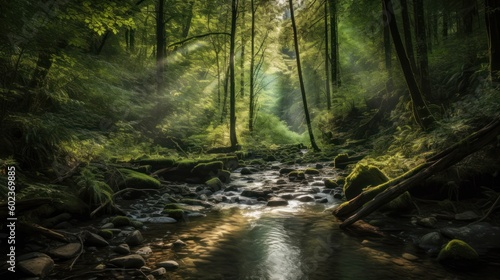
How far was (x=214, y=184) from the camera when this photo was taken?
1018 cm

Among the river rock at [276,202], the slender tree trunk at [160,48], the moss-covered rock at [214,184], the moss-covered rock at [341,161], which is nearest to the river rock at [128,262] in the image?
the river rock at [276,202]

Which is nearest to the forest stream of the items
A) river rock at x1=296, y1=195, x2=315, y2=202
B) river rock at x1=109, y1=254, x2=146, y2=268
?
river rock at x1=109, y1=254, x2=146, y2=268

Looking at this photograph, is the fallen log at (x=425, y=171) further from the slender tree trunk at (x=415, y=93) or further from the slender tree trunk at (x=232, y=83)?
the slender tree trunk at (x=232, y=83)

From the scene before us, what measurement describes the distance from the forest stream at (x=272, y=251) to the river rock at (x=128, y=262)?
11 centimetres

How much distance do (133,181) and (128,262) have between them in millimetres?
4688

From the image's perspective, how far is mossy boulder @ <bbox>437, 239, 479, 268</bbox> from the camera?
4.27 metres

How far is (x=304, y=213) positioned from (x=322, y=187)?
279 cm

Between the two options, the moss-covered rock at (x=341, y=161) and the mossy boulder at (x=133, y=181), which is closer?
the mossy boulder at (x=133, y=181)

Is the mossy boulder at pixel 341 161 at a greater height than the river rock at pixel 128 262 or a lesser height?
greater

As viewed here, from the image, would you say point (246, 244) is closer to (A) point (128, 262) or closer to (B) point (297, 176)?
(A) point (128, 262)

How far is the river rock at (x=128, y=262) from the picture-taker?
4195 mm

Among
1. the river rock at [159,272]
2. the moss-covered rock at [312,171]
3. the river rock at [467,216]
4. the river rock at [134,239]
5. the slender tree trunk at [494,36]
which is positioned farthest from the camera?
the moss-covered rock at [312,171]

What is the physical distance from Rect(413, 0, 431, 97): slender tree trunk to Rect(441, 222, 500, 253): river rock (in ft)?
24.2

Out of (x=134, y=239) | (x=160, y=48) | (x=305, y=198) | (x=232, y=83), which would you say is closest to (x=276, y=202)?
(x=305, y=198)
